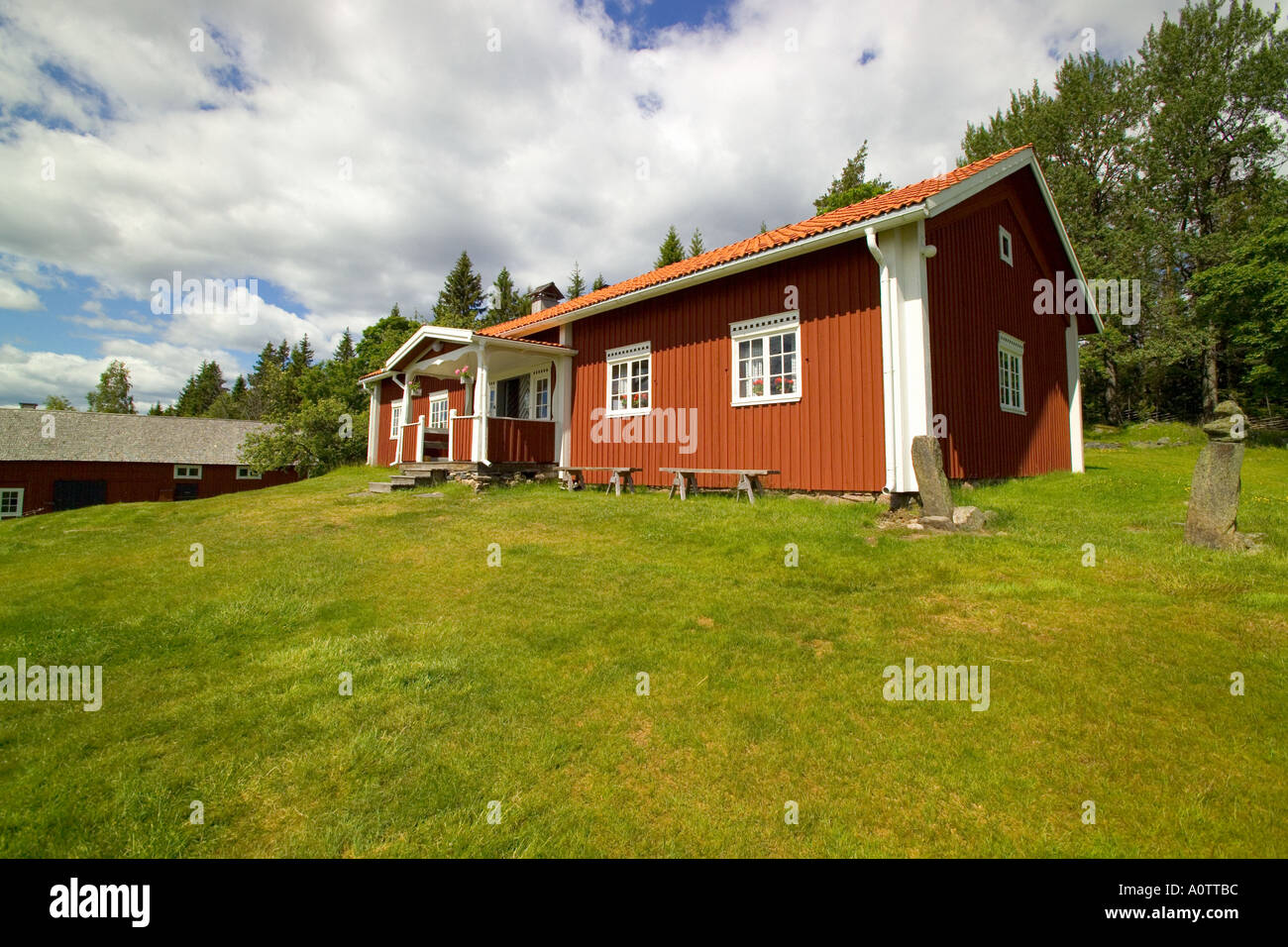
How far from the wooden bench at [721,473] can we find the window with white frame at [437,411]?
39.9ft

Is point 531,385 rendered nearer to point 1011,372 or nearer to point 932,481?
point 932,481

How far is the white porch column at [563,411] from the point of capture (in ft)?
48.4

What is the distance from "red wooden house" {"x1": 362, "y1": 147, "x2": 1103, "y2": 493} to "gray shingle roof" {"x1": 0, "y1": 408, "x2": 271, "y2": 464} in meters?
22.9

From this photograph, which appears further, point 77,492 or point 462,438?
point 77,492

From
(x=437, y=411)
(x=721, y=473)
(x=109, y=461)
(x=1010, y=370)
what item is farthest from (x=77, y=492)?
(x=1010, y=370)

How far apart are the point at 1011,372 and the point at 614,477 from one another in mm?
8594

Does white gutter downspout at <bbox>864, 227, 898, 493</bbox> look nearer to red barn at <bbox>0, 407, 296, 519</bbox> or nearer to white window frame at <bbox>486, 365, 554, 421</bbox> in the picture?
white window frame at <bbox>486, 365, 554, 421</bbox>

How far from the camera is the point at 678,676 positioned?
3.85 m

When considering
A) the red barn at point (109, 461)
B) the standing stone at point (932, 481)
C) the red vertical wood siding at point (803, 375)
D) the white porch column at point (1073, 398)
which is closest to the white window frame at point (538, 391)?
the red vertical wood siding at point (803, 375)

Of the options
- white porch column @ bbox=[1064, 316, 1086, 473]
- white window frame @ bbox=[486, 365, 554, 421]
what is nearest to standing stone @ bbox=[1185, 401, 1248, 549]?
white porch column @ bbox=[1064, 316, 1086, 473]

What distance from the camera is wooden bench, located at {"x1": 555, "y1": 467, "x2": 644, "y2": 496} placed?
38.6ft

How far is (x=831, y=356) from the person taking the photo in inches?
375

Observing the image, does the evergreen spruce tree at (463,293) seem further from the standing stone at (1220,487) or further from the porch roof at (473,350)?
the standing stone at (1220,487)
